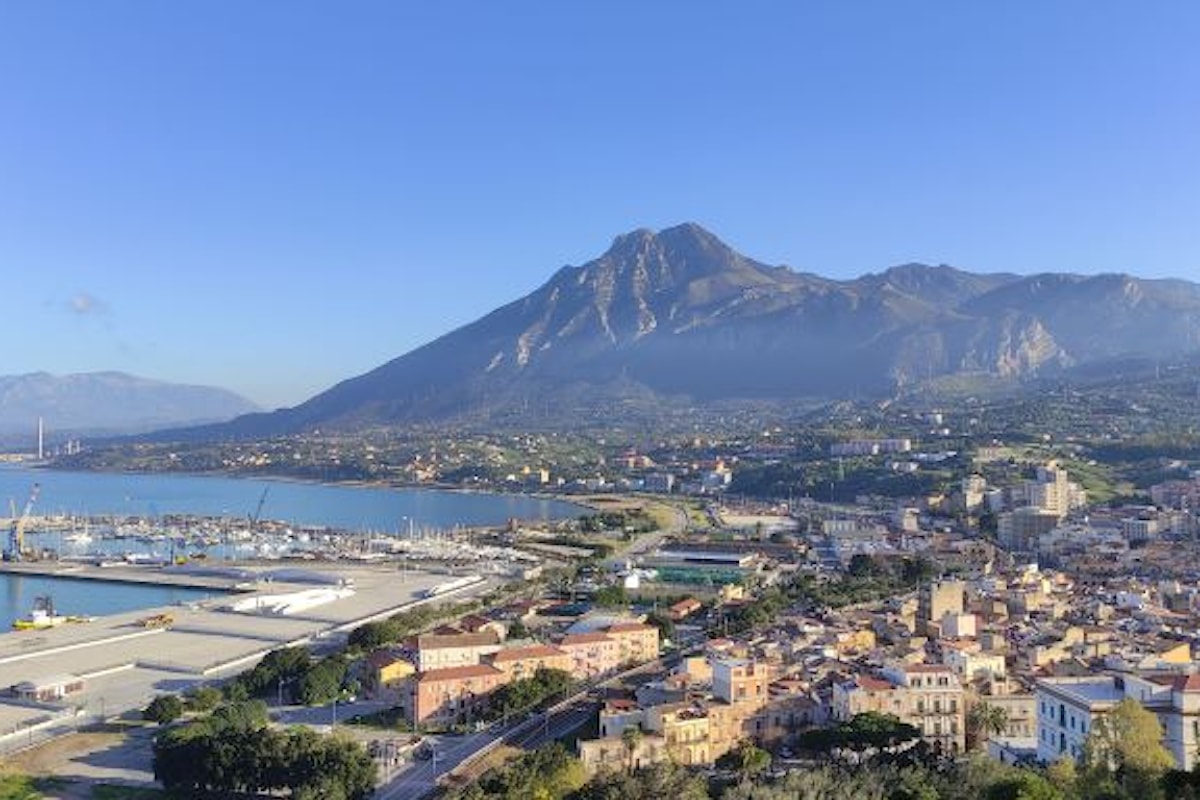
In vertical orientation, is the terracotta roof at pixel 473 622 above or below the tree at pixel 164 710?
above

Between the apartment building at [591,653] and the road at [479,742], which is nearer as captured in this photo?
the road at [479,742]

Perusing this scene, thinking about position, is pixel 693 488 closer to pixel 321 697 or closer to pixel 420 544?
pixel 420 544

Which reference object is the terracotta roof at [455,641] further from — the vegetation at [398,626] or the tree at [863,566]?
the tree at [863,566]

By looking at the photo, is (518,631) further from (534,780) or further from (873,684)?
(534,780)

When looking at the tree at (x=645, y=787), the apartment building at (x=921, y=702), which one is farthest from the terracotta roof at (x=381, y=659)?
the tree at (x=645, y=787)

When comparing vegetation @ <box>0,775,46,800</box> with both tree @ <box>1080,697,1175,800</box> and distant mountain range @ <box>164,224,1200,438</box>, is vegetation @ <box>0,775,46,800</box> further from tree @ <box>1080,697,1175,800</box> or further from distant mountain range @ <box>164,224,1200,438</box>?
distant mountain range @ <box>164,224,1200,438</box>

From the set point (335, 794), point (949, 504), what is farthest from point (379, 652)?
point (949, 504)
